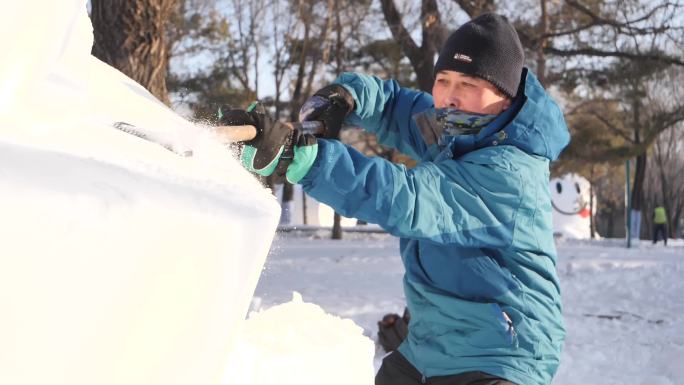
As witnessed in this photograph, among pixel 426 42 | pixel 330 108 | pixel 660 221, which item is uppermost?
pixel 426 42

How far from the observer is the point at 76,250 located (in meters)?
A: 0.84

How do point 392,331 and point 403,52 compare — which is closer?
point 392,331

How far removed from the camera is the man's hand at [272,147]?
1.43 metres

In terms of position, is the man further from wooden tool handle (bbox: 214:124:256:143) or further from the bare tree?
the bare tree

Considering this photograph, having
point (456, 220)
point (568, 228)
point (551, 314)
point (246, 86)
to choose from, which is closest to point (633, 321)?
point (551, 314)

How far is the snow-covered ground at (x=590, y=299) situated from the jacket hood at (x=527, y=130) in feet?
2.03

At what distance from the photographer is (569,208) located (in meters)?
28.5

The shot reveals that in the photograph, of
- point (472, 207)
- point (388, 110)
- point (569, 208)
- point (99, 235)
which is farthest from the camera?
point (569, 208)

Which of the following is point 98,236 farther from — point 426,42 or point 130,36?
point 426,42

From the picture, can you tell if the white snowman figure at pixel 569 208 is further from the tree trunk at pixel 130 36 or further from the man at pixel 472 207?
the man at pixel 472 207

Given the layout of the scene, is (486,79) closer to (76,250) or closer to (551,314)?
(551,314)

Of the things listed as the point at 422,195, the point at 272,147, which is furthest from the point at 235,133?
the point at 422,195

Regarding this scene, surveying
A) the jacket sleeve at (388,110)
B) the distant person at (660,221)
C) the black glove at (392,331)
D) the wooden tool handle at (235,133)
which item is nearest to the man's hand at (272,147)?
the wooden tool handle at (235,133)

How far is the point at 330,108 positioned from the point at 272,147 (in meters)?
0.90
